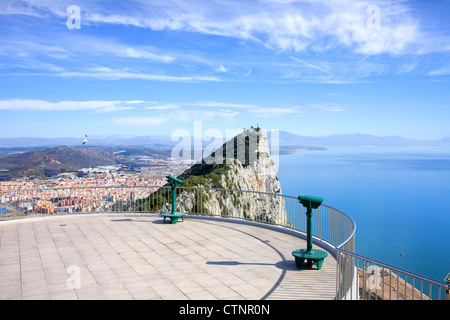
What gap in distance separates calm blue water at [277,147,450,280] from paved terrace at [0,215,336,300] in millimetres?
54065

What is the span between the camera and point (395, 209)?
91062 millimetres

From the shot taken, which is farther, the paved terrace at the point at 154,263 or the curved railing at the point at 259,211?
the curved railing at the point at 259,211

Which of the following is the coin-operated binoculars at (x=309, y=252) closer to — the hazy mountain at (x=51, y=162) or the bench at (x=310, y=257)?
the bench at (x=310, y=257)

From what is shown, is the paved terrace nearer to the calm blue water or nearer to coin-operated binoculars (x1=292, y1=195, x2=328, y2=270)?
coin-operated binoculars (x1=292, y1=195, x2=328, y2=270)

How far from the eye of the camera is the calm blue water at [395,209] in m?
60.0

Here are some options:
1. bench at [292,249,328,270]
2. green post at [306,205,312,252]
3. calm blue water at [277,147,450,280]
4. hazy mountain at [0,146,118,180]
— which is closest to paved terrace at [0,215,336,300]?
bench at [292,249,328,270]

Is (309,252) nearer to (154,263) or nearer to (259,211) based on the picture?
(154,263)

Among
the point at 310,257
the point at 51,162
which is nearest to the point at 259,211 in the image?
the point at 310,257

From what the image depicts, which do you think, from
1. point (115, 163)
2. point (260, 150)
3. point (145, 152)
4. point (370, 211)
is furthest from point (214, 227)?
point (370, 211)

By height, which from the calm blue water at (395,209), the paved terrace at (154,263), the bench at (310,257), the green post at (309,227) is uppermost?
Result: the green post at (309,227)

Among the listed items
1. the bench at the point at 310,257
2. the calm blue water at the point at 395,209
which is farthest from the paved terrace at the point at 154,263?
the calm blue water at the point at 395,209

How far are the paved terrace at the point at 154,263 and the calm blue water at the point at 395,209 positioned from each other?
5406cm
